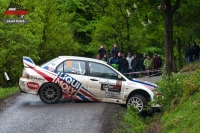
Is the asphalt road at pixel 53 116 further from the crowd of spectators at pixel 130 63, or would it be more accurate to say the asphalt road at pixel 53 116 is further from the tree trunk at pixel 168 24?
the crowd of spectators at pixel 130 63

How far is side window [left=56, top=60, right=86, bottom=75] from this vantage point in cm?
1641

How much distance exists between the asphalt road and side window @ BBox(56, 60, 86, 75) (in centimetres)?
107

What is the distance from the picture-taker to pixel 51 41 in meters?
47.6

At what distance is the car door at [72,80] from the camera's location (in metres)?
16.2

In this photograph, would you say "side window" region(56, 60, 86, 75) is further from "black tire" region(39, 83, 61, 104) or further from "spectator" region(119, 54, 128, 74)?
"spectator" region(119, 54, 128, 74)

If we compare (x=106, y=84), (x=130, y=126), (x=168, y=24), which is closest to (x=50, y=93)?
(x=106, y=84)

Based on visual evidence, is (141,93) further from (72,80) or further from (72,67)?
(72,67)

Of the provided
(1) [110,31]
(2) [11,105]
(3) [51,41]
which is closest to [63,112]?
(2) [11,105]

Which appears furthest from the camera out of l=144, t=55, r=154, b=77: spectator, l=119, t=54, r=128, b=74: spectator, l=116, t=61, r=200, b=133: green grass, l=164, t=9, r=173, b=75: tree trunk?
l=144, t=55, r=154, b=77: spectator

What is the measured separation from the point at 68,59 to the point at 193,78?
14.5 feet

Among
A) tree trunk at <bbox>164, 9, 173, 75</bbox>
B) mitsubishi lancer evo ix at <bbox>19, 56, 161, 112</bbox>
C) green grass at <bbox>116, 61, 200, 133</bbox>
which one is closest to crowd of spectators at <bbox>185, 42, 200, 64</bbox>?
tree trunk at <bbox>164, 9, 173, 75</bbox>

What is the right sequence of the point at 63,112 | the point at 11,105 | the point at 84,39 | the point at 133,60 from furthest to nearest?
the point at 84,39, the point at 133,60, the point at 11,105, the point at 63,112

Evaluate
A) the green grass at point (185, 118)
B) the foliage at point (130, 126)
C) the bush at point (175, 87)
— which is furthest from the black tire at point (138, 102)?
the green grass at point (185, 118)

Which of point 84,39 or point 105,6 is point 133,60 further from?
point 84,39
